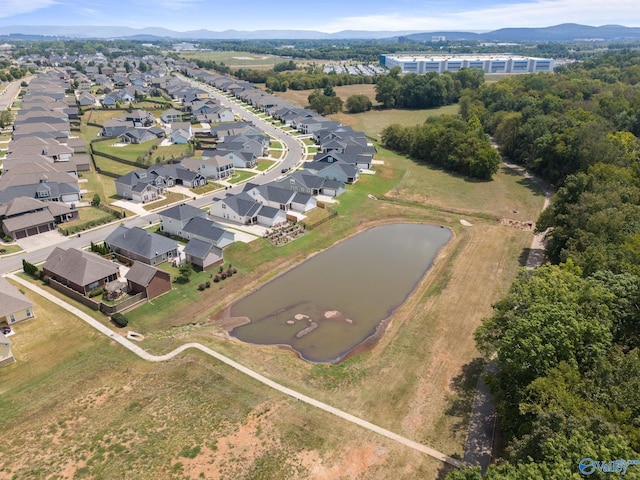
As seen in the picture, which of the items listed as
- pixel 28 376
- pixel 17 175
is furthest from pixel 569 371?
pixel 17 175

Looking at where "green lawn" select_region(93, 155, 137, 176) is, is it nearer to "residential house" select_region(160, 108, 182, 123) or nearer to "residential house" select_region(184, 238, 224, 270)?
"residential house" select_region(160, 108, 182, 123)

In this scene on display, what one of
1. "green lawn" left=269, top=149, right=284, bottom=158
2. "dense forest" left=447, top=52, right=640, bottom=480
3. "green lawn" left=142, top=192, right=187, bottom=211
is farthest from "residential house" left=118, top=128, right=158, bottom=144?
"dense forest" left=447, top=52, right=640, bottom=480

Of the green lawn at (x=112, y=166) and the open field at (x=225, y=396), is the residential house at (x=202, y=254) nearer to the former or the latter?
the open field at (x=225, y=396)

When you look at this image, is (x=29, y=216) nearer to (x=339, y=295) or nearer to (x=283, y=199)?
(x=283, y=199)

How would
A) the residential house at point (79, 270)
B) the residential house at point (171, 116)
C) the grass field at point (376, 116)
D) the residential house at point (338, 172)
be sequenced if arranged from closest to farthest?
the residential house at point (79, 270) < the residential house at point (338, 172) < the residential house at point (171, 116) < the grass field at point (376, 116)

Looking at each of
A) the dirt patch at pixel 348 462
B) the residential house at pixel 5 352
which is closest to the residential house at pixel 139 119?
the residential house at pixel 5 352

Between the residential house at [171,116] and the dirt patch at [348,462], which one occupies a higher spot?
the residential house at [171,116]
